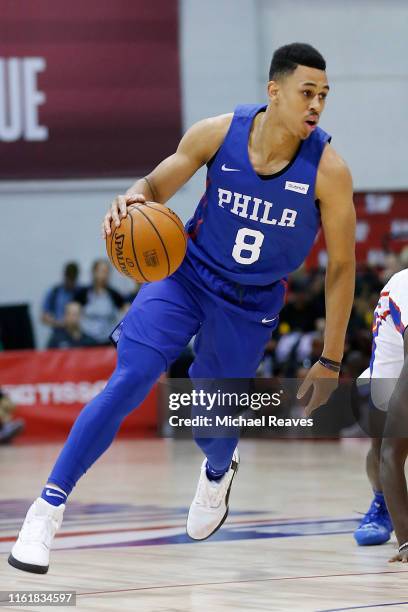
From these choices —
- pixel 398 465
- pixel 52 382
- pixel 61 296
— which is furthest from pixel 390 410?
pixel 61 296

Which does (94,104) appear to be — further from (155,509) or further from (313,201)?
(313,201)

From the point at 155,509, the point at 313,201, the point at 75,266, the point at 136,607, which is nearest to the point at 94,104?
the point at 75,266

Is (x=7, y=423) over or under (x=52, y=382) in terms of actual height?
under

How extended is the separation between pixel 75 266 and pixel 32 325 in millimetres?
1135

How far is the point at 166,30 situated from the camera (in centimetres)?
1586

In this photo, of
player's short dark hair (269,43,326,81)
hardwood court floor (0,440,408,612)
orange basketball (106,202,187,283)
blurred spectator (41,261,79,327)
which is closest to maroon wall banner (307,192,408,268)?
blurred spectator (41,261,79,327)

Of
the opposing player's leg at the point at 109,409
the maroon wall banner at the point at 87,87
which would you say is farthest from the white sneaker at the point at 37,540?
the maroon wall banner at the point at 87,87

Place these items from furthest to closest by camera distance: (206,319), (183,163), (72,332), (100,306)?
(100,306)
(72,332)
(206,319)
(183,163)

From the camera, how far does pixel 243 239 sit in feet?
16.4

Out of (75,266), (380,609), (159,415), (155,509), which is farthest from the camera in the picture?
(75,266)

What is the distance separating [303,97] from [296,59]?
0.15m

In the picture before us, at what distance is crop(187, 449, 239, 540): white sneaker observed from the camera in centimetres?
569

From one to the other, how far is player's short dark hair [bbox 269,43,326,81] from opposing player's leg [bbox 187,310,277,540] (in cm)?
104

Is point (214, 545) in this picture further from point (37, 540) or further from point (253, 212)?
point (253, 212)
